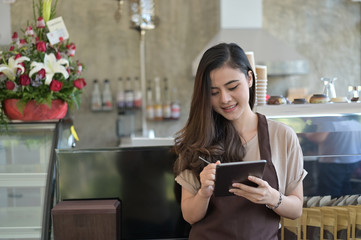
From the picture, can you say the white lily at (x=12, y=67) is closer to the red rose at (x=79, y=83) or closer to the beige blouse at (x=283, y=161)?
the red rose at (x=79, y=83)

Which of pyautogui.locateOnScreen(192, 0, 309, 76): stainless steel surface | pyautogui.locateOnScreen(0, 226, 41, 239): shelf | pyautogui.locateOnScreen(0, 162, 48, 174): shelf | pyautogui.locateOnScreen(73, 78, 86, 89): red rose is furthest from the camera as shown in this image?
pyautogui.locateOnScreen(192, 0, 309, 76): stainless steel surface

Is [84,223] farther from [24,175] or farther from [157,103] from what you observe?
[157,103]

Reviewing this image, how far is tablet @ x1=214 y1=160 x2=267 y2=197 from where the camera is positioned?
1.33 metres

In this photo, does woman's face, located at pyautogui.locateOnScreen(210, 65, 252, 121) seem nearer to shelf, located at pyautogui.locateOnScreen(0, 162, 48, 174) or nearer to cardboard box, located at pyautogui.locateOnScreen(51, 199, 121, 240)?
cardboard box, located at pyautogui.locateOnScreen(51, 199, 121, 240)

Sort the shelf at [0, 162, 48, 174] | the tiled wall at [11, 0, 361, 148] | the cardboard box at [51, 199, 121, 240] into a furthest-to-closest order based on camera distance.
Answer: the tiled wall at [11, 0, 361, 148]
the shelf at [0, 162, 48, 174]
the cardboard box at [51, 199, 121, 240]

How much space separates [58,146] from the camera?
2.02 metres

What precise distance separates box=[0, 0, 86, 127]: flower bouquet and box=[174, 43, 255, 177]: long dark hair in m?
0.87

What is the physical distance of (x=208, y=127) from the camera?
5.11 ft

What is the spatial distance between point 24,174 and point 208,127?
1.03 m

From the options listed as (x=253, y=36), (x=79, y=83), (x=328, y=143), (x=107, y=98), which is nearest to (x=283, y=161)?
(x=328, y=143)

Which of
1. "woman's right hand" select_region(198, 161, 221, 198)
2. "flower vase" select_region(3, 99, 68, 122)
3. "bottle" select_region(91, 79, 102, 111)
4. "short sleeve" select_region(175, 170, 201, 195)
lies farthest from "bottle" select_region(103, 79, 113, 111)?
"woman's right hand" select_region(198, 161, 221, 198)

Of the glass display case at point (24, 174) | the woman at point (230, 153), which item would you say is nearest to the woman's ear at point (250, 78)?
the woman at point (230, 153)

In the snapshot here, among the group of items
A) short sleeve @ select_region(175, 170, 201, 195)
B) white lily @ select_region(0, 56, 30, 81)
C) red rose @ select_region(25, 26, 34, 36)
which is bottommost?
short sleeve @ select_region(175, 170, 201, 195)

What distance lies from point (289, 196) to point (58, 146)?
1.09m
